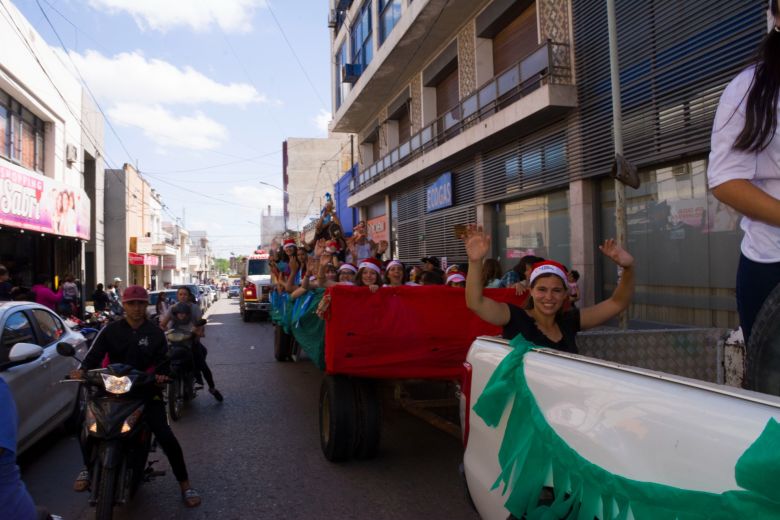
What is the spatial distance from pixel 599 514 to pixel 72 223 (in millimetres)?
20924

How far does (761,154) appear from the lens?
1.73 m

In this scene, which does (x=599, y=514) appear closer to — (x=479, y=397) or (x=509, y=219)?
(x=479, y=397)

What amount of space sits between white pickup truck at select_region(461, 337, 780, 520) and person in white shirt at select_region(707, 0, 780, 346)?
412 millimetres

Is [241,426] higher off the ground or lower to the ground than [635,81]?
lower

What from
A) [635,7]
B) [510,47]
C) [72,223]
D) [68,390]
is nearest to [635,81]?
[635,7]

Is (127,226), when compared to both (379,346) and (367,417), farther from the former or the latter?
(379,346)

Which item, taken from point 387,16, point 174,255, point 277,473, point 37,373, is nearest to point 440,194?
point 387,16

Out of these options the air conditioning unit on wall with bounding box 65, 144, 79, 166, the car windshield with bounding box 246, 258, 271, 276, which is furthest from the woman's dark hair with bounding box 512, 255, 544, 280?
the car windshield with bounding box 246, 258, 271, 276

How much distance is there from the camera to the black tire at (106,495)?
11.5ft

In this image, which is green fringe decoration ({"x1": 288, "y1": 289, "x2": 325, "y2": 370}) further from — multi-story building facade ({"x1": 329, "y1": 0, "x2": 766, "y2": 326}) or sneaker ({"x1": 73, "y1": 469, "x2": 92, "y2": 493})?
multi-story building facade ({"x1": 329, "y1": 0, "x2": 766, "y2": 326})

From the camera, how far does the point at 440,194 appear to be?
57.8ft

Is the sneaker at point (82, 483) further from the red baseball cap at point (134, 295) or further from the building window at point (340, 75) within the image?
the building window at point (340, 75)

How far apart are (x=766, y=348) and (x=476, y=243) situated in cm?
170

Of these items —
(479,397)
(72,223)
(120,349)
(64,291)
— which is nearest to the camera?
(479,397)
